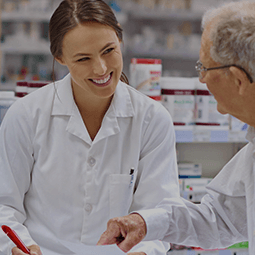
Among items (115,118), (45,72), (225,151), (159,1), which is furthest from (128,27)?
(115,118)

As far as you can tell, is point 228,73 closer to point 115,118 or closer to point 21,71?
point 115,118

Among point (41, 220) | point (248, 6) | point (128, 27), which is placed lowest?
point (41, 220)

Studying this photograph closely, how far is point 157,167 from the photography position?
151cm

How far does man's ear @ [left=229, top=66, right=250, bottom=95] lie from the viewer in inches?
39.4

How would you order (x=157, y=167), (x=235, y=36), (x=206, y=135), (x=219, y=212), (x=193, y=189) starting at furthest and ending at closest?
(x=193, y=189) → (x=206, y=135) → (x=157, y=167) → (x=219, y=212) → (x=235, y=36)

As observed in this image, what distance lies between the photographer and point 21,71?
4848mm

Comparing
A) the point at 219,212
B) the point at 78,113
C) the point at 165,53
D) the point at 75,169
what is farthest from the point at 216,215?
the point at 165,53

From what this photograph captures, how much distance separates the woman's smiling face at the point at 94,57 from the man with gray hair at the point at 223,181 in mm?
399

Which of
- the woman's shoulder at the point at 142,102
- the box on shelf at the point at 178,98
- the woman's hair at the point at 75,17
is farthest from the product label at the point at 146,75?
the woman's hair at the point at 75,17

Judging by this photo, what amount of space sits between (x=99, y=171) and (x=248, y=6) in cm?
79

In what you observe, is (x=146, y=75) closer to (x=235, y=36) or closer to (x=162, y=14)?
(x=235, y=36)

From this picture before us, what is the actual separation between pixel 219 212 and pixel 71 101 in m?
0.71

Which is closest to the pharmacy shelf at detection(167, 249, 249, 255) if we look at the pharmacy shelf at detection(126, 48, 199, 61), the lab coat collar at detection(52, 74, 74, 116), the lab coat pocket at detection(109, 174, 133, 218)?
the lab coat pocket at detection(109, 174, 133, 218)

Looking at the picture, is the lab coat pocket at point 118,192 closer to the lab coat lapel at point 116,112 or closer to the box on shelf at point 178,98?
the lab coat lapel at point 116,112
